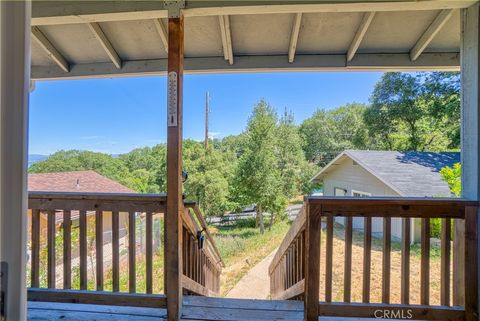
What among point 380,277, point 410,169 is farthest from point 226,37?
point 410,169

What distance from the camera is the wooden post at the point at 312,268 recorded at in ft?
5.74

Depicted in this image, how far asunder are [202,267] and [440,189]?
16.3ft

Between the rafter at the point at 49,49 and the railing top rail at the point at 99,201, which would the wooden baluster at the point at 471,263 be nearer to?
the railing top rail at the point at 99,201

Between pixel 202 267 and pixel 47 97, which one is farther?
pixel 47 97

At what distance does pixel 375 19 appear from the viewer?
82.7 inches

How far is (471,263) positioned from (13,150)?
2.38 metres

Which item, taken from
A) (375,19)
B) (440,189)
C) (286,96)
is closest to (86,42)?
(375,19)

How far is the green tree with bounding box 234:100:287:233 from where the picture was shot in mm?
10472

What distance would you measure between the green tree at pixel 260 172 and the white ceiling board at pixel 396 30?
321 inches

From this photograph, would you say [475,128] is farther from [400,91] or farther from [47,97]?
[47,97]

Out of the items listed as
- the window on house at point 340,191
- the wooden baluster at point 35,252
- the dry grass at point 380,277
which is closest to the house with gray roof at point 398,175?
the window on house at point 340,191

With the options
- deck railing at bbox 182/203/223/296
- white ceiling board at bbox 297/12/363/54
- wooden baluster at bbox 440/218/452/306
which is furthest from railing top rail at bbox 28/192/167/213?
wooden baluster at bbox 440/218/452/306

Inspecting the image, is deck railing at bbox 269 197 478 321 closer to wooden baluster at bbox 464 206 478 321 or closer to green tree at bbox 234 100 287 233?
wooden baluster at bbox 464 206 478 321

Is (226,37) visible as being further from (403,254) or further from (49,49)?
(403,254)
